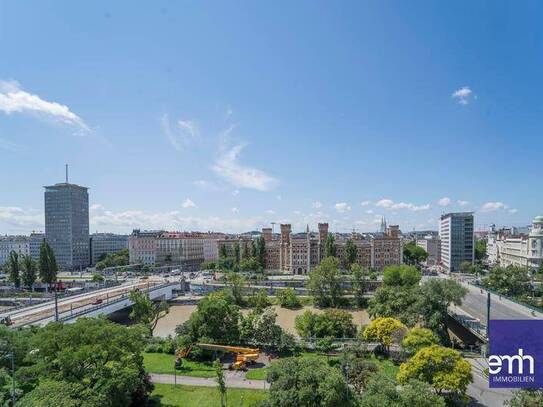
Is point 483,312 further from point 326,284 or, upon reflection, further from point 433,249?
point 433,249

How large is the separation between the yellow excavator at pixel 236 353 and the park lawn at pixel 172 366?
0.57m

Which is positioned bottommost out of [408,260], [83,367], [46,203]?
[408,260]

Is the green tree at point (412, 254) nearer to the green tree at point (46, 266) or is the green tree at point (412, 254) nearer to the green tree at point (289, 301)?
the green tree at point (289, 301)

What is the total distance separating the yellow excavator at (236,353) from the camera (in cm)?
2572

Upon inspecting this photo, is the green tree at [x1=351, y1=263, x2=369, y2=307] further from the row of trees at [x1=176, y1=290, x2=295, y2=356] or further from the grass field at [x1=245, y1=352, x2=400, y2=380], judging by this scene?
the grass field at [x1=245, y1=352, x2=400, y2=380]

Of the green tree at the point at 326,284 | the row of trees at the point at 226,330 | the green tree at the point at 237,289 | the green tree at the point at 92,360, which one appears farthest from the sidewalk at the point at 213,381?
the green tree at the point at 326,284

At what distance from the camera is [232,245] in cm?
10119

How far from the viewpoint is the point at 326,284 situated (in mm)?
51031

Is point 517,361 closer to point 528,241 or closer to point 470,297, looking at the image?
point 470,297

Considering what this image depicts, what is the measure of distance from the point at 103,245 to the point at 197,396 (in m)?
117

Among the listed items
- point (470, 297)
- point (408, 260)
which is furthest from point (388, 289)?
point (408, 260)

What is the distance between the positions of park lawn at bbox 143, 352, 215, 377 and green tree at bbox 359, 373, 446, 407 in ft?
43.8

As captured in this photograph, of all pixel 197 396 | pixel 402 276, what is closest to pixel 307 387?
pixel 197 396

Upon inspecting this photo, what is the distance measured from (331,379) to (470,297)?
126ft
